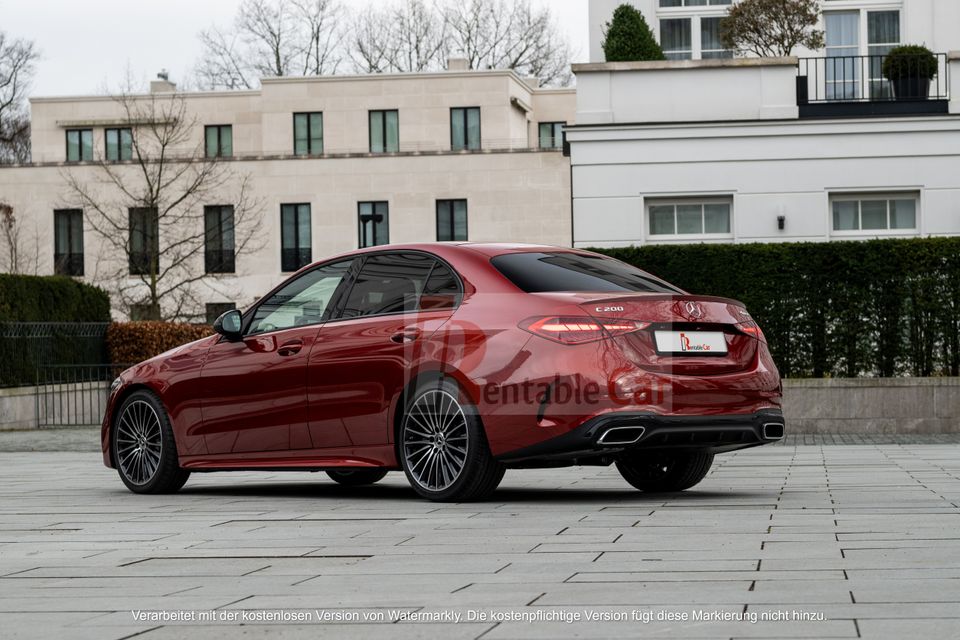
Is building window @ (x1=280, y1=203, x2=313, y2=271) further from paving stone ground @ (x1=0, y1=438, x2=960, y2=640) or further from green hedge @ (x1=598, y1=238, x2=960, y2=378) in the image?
paving stone ground @ (x1=0, y1=438, x2=960, y2=640)

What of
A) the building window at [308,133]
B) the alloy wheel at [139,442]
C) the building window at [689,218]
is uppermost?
the building window at [308,133]

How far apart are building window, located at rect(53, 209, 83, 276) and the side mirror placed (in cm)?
4591

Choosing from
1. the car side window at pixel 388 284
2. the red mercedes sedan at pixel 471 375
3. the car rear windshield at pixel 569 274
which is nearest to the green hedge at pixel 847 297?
the red mercedes sedan at pixel 471 375

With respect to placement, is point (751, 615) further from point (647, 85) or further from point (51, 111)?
point (51, 111)

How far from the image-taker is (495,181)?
171ft

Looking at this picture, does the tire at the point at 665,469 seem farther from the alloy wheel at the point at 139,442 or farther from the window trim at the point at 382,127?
the window trim at the point at 382,127

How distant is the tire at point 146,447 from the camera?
33.3ft

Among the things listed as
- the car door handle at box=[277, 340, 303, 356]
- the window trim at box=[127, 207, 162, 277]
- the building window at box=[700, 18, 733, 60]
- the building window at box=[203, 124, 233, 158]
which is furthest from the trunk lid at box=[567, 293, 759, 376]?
the building window at box=[203, 124, 233, 158]

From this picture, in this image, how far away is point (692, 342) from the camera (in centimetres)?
830

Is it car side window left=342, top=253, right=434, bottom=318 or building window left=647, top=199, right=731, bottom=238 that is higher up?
building window left=647, top=199, right=731, bottom=238

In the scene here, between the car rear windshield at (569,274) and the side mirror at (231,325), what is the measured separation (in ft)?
6.83

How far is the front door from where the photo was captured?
9305 millimetres

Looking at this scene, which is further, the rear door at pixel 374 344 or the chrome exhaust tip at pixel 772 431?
the rear door at pixel 374 344

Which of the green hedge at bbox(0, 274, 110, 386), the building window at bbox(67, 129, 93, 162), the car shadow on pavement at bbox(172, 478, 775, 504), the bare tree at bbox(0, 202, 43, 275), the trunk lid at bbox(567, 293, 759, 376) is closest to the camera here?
the trunk lid at bbox(567, 293, 759, 376)
